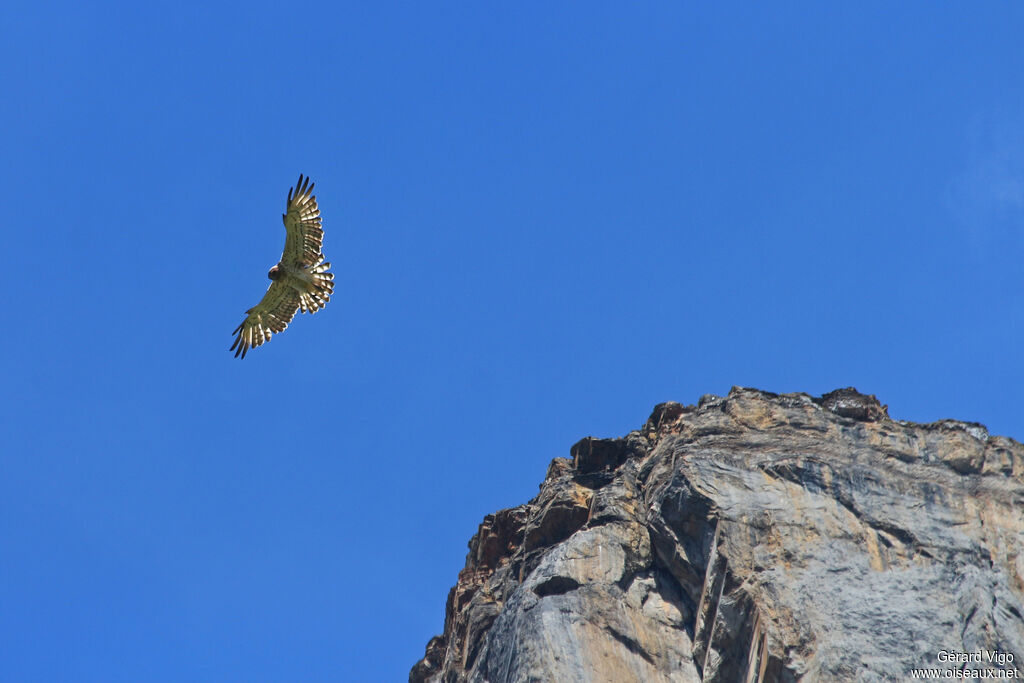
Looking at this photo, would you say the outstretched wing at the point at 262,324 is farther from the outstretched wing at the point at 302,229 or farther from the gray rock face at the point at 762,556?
the gray rock face at the point at 762,556

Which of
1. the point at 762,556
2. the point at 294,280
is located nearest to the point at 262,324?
the point at 294,280

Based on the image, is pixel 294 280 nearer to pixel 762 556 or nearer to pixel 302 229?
pixel 302 229

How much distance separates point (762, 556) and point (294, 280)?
46.1ft

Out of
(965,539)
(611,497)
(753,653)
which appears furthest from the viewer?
(611,497)

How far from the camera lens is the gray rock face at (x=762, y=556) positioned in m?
36.9

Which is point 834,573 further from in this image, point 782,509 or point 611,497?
point 611,497

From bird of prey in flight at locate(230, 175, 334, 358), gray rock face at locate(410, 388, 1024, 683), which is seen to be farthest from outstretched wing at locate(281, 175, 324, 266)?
gray rock face at locate(410, 388, 1024, 683)

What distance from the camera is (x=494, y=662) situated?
40.1m

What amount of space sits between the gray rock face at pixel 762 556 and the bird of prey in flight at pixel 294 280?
9.93 metres

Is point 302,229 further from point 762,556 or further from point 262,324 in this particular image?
point 762,556

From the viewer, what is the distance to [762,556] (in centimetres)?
3891

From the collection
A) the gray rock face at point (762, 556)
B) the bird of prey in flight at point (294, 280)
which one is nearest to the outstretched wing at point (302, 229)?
the bird of prey in flight at point (294, 280)

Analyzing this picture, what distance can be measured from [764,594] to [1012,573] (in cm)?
684

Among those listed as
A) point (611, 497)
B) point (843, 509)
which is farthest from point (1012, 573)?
point (611, 497)
